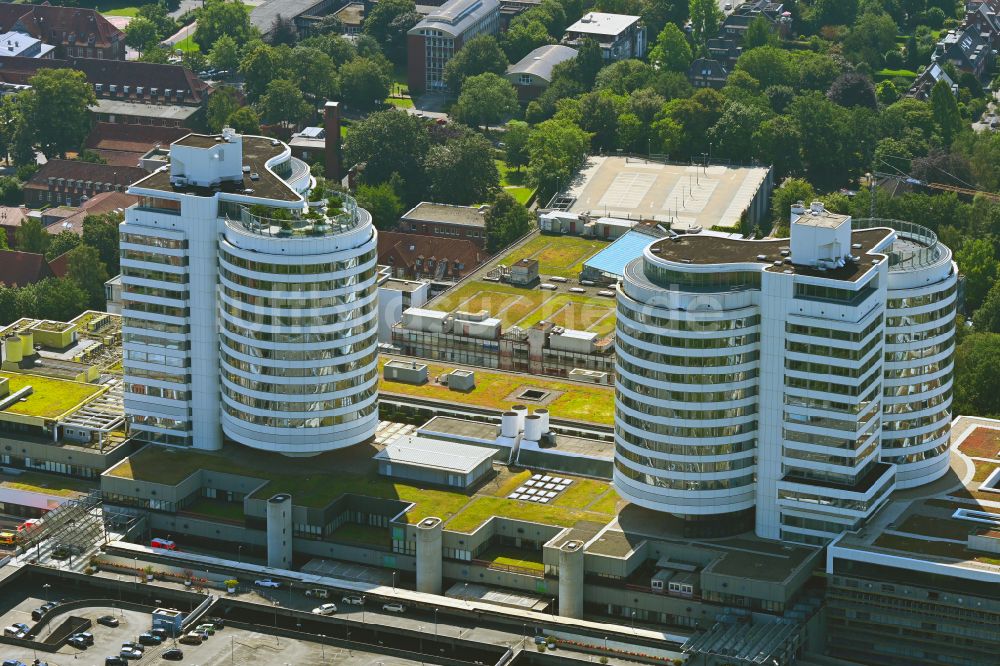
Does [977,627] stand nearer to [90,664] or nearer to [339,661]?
[339,661]

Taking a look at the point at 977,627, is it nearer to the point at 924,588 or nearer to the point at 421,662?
the point at 924,588

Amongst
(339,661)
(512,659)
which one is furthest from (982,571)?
(339,661)

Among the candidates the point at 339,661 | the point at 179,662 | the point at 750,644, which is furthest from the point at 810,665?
the point at 179,662

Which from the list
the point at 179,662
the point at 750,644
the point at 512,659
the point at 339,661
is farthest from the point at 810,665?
the point at 179,662

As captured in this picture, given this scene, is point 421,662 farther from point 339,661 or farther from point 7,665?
point 7,665

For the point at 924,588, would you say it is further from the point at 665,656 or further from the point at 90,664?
the point at 90,664
